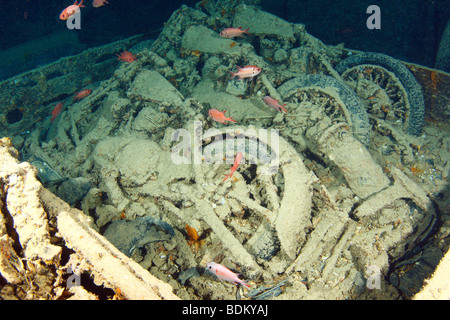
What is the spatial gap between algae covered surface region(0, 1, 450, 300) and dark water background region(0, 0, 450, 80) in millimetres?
2332

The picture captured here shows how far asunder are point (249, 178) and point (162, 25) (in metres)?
10.8

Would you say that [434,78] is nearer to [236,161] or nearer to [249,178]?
[249,178]

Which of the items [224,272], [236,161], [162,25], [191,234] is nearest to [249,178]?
[236,161]

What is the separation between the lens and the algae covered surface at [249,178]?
112 inches

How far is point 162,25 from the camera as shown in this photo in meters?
11.0

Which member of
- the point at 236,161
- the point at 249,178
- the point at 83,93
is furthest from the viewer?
the point at 83,93

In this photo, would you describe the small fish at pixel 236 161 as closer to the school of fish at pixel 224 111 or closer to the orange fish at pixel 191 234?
the school of fish at pixel 224 111

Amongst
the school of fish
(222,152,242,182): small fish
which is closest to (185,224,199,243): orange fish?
the school of fish

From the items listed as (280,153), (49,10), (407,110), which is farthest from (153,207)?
(49,10)

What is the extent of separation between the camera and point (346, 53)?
6344mm

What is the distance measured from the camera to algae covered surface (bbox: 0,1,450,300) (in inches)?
112

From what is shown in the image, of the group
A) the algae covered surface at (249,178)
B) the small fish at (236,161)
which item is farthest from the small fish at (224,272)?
the small fish at (236,161)

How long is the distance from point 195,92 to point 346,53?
4.59m
